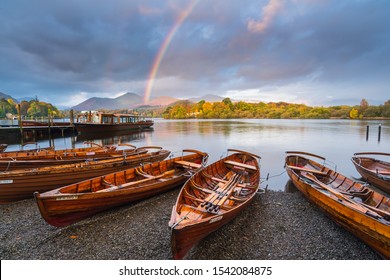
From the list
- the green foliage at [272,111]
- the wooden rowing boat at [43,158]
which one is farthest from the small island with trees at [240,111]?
the wooden rowing boat at [43,158]

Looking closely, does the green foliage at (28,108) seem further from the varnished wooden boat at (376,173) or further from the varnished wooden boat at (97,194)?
the varnished wooden boat at (376,173)

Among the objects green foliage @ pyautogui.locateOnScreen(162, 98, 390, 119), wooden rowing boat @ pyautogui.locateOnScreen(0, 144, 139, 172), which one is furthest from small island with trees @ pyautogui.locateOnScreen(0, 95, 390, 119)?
wooden rowing boat @ pyautogui.locateOnScreen(0, 144, 139, 172)

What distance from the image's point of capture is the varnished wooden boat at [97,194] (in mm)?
5617

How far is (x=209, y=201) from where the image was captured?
635 cm

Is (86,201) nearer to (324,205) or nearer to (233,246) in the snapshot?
(233,246)

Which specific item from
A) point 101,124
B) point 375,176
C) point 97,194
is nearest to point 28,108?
point 101,124

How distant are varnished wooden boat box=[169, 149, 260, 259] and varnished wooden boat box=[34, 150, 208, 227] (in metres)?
1.46

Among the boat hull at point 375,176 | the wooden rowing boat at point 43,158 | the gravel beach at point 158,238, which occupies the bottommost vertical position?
the gravel beach at point 158,238

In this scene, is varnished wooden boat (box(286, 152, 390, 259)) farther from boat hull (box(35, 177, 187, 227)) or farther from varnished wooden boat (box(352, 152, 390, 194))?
boat hull (box(35, 177, 187, 227))

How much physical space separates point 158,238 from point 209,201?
1753 millimetres

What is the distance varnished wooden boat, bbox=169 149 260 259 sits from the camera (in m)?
4.43

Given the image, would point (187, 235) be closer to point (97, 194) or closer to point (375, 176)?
point (97, 194)

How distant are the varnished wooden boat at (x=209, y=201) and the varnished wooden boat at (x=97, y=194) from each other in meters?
1.46

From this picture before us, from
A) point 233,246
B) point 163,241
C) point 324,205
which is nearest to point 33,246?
point 163,241
